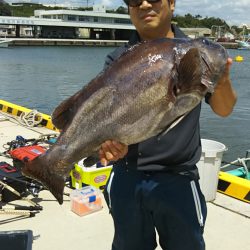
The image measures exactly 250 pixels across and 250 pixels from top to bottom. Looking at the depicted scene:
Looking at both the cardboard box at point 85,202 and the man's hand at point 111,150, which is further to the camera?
the cardboard box at point 85,202

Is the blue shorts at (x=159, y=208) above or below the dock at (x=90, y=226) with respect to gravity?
above

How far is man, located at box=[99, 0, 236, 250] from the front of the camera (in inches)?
101

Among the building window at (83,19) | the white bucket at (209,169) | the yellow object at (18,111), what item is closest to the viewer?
the white bucket at (209,169)

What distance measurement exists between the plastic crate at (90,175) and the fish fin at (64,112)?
9.47 feet

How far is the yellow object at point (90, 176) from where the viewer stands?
5406 millimetres

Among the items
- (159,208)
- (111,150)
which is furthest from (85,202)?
(111,150)

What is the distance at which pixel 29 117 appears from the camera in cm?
991

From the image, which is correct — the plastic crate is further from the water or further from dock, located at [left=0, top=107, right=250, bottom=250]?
the water

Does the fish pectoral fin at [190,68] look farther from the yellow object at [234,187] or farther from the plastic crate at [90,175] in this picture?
the yellow object at [234,187]

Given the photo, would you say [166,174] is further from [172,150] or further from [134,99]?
[134,99]

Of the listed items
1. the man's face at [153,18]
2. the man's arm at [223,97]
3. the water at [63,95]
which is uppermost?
the man's face at [153,18]

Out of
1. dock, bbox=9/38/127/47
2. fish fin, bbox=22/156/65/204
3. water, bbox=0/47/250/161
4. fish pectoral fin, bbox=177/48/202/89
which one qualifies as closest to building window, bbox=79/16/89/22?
dock, bbox=9/38/127/47

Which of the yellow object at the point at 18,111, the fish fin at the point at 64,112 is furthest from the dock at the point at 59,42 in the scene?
the fish fin at the point at 64,112

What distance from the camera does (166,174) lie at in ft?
8.59
